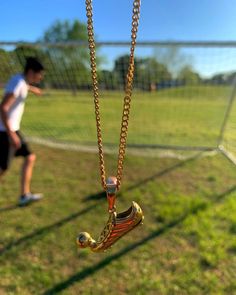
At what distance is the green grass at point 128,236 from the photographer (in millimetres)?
Answer: 3088

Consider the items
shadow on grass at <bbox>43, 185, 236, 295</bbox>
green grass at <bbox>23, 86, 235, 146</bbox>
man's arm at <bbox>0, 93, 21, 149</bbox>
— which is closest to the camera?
shadow on grass at <bbox>43, 185, 236, 295</bbox>

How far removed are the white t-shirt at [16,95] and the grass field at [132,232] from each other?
102 centimetres

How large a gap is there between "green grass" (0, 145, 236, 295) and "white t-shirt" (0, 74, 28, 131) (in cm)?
102

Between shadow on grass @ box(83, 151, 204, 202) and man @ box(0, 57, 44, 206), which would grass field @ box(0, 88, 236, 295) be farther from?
man @ box(0, 57, 44, 206)

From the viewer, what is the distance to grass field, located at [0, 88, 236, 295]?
10.2ft

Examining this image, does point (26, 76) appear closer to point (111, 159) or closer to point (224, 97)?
point (111, 159)

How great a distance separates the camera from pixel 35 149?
7.39m

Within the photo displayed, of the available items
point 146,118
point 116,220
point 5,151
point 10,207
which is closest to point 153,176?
point 10,207

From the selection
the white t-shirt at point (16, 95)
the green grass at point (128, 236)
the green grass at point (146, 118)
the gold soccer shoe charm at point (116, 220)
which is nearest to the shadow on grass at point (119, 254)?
the green grass at point (128, 236)

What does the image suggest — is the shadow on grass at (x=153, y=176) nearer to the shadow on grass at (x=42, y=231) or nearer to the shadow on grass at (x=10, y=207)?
the shadow on grass at (x=42, y=231)

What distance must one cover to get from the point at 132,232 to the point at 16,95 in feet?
6.22

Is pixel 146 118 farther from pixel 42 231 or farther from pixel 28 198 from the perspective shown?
pixel 42 231

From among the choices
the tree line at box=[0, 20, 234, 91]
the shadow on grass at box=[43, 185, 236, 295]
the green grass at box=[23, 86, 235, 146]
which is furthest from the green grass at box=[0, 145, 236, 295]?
the green grass at box=[23, 86, 235, 146]

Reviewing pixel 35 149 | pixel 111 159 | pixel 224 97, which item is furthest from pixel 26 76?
pixel 224 97
